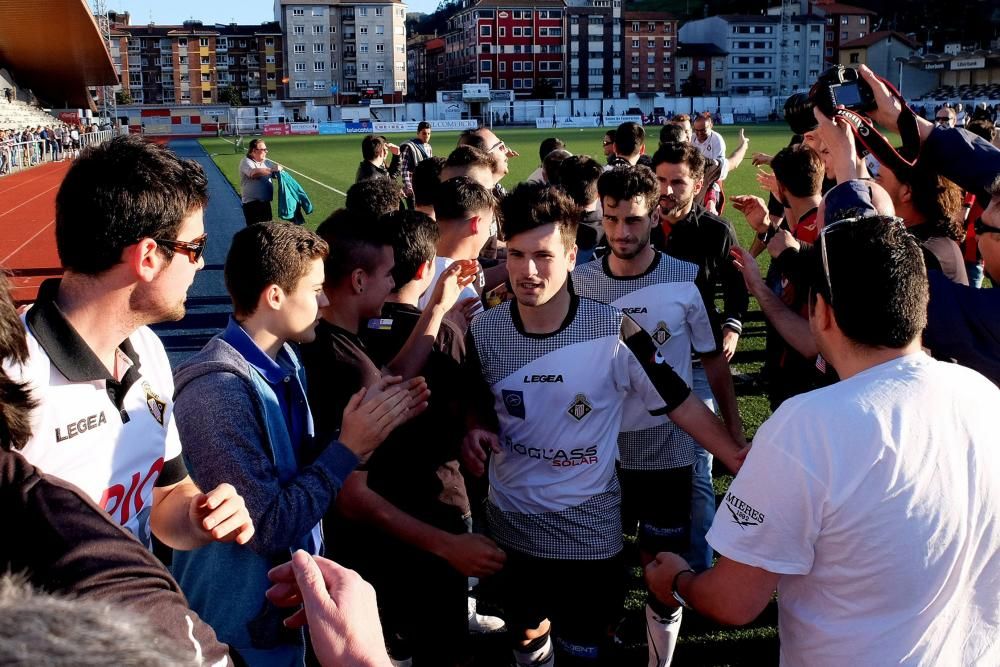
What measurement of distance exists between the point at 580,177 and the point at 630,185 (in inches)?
81.6

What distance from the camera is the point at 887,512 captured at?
196 centimetres

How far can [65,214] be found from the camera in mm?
2381

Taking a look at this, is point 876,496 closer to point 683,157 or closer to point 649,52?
point 683,157

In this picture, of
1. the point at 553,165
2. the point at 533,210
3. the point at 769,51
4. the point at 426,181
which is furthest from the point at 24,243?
the point at 769,51

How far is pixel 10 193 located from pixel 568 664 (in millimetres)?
29454

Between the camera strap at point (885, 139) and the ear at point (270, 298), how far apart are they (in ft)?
7.74

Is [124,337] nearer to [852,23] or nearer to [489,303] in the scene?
[489,303]

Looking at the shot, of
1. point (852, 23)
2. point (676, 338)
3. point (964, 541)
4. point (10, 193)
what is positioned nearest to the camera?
point (964, 541)

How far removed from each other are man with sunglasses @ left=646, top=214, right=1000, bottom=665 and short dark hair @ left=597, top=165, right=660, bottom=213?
2.41 meters

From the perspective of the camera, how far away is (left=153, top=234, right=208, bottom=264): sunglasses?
2.48 metres

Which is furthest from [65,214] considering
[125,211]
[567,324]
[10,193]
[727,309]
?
[10,193]

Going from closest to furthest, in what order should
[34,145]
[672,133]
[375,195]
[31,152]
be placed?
[375,195]
[672,133]
[31,152]
[34,145]

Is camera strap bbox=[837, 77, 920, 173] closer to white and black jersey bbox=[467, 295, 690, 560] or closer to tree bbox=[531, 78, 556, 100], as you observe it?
white and black jersey bbox=[467, 295, 690, 560]

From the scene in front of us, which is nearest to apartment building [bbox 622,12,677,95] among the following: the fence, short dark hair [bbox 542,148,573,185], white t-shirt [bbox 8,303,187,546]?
the fence
